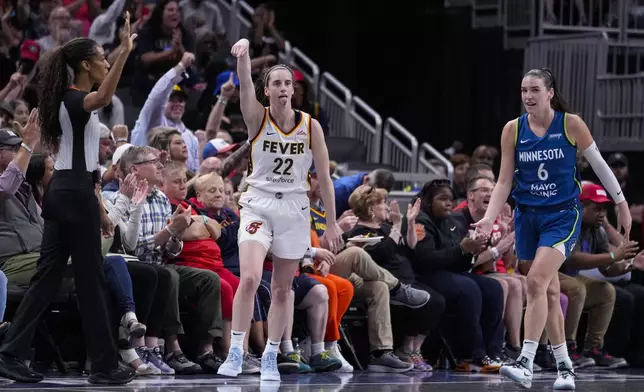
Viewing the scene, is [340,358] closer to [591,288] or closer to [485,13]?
[591,288]

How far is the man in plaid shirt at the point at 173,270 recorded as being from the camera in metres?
8.42

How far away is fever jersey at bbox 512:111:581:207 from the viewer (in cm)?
777

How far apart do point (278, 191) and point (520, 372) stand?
1.84m

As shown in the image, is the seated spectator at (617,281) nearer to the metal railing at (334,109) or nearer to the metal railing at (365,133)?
the metal railing at (365,133)

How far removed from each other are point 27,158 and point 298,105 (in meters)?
5.72

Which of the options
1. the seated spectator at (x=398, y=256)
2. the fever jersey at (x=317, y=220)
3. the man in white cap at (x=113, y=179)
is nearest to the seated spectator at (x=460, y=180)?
the seated spectator at (x=398, y=256)

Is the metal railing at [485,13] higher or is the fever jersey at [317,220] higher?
the metal railing at [485,13]

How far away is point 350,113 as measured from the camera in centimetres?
1476

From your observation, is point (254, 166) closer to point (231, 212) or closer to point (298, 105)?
point (231, 212)

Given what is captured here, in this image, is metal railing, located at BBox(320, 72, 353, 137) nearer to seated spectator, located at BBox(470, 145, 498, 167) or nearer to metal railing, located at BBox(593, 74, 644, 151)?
seated spectator, located at BBox(470, 145, 498, 167)

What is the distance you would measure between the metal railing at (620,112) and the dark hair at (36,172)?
847 cm

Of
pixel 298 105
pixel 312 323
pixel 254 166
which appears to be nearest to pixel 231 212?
pixel 312 323

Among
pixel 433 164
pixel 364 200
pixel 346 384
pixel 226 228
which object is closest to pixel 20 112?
pixel 226 228

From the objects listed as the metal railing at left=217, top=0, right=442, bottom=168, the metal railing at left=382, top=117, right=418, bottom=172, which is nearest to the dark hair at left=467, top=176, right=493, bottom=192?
the metal railing at left=217, top=0, right=442, bottom=168
